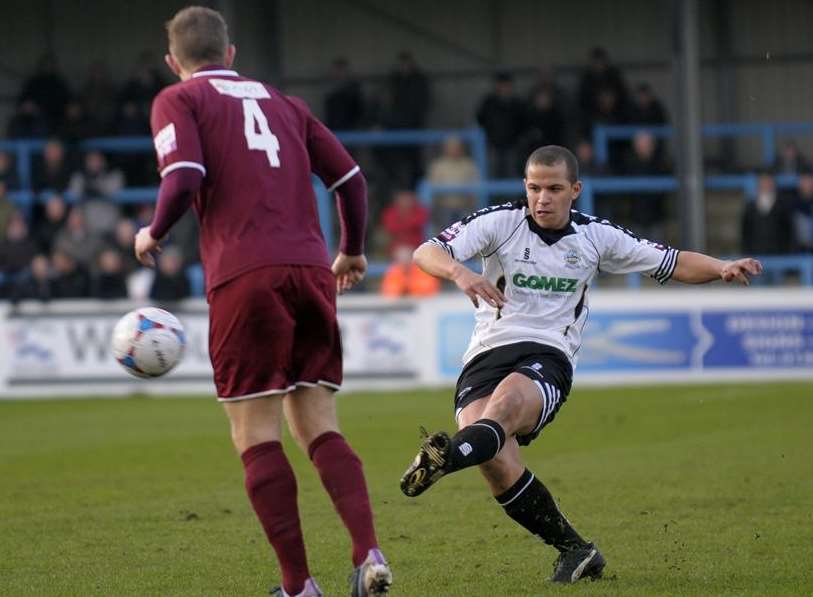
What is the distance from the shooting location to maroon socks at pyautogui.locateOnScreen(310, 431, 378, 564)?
204 inches

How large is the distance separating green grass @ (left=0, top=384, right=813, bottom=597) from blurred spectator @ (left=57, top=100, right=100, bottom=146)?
7706mm

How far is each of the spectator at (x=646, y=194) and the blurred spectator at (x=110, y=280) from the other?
22.4 feet

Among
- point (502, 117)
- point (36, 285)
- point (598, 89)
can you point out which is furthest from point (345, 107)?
point (36, 285)

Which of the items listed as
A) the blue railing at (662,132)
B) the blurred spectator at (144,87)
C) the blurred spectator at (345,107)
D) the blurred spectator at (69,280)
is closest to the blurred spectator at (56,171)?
the blurred spectator at (144,87)

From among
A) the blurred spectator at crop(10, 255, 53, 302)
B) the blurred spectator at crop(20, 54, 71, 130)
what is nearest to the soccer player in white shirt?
the blurred spectator at crop(10, 255, 53, 302)

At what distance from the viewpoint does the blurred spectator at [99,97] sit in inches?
903

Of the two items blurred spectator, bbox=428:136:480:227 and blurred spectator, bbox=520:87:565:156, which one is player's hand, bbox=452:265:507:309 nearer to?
blurred spectator, bbox=428:136:480:227

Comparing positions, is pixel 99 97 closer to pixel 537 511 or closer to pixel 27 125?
pixel 27 125

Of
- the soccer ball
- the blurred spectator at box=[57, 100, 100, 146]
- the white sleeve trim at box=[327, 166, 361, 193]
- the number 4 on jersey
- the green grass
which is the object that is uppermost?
the blurred spectator at box=[57, 100, 100, 146]

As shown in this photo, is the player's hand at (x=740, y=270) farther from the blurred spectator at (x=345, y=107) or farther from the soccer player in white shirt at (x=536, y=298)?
the blurred spectator at (x=345, y=107)

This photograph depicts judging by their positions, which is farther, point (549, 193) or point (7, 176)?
point (7, 176)

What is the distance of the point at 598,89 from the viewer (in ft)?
70.6

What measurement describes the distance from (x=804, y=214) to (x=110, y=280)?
28.6 feet

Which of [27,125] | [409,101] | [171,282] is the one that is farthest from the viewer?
[27,125]
